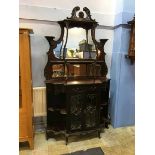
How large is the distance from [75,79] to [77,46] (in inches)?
20.9

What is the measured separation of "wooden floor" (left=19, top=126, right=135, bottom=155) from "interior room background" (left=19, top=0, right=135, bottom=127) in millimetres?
335

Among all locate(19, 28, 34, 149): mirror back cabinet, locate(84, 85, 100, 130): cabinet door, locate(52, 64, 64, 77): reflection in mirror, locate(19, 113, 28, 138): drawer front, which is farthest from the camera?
locate(52, 64, 64, 77): reflection in mirror

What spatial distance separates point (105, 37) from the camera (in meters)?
3.36

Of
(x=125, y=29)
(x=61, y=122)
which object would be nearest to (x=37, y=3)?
(x=125, y=29)

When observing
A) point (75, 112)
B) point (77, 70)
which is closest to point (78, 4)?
point (77, 70)

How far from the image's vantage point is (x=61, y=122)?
9.76ft

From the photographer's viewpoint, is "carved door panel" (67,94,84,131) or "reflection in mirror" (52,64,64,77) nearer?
"carved door panel" (67,94,84,131)

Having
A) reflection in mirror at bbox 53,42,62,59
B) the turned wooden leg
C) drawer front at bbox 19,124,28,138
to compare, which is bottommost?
the turned wooden leg

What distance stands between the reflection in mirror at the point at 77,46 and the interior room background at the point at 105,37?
235 mm

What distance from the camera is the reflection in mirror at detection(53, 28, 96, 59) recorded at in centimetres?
300

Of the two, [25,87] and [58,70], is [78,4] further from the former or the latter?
[25,87]

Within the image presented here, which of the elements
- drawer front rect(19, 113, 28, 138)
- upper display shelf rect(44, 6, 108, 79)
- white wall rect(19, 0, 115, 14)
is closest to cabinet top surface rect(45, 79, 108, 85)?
upper display shelf rect(44, 6, 108, 79)

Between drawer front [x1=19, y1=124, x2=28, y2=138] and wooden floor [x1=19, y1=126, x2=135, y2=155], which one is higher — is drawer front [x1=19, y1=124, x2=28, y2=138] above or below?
above

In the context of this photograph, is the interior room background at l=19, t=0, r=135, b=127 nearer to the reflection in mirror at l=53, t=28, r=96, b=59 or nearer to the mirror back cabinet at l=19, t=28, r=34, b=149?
the reflection in mirror at l=53, t=28, r=96, b=59
